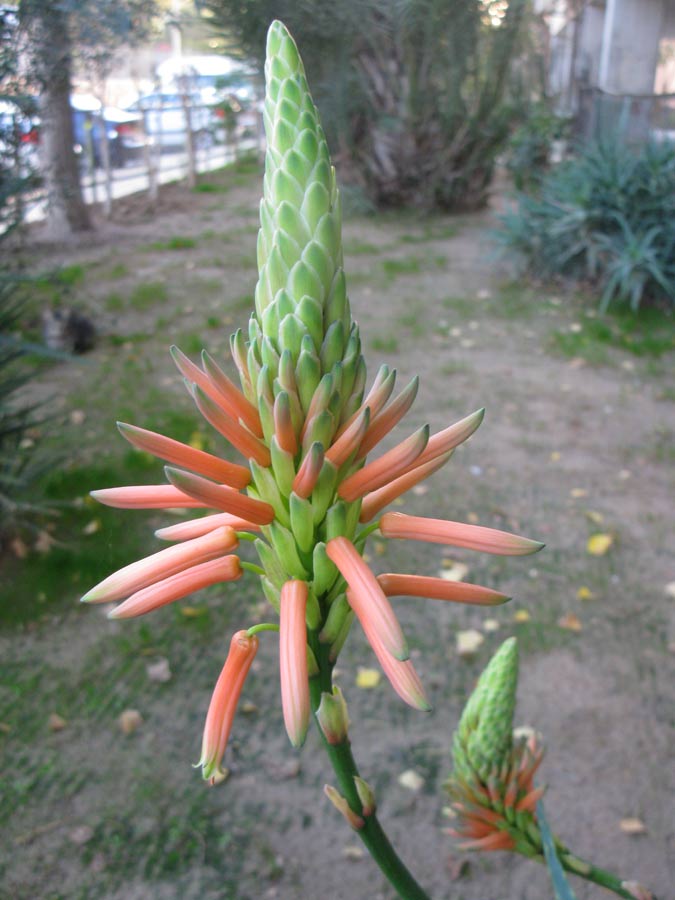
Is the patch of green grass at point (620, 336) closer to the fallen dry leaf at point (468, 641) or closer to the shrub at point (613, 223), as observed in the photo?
the shrub at point (613, 223)

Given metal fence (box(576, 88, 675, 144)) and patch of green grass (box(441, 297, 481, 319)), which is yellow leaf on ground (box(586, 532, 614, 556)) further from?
metal fence (box(576, 88, 675, 144))

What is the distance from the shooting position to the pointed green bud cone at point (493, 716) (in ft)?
4.80

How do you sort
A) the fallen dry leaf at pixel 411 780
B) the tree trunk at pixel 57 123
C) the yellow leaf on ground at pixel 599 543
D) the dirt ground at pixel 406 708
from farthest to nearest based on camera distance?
the tree trunk at pixel 57 123, the yellow leaf on ground at pixel 599 543, the fallen dry leaf at pixel 411 780, the dirt ground at pixel 406 708

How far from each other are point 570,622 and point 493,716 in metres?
2.18

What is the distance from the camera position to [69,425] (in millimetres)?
4957

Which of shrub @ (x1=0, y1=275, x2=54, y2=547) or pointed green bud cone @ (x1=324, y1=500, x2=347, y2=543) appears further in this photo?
shrub @ (x1=0, y1=275, x2=54, y2=547)

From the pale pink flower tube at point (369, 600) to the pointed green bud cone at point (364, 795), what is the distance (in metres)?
0.30

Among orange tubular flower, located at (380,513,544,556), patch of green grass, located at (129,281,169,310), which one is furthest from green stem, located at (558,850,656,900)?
patch of green grass, located at (129,281,169,310)

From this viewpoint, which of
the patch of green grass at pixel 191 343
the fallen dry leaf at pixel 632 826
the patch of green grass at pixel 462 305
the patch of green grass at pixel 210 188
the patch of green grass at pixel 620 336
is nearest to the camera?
the fallen dry leaf at pixel 632 826

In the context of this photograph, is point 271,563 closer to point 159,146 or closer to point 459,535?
point 459,535

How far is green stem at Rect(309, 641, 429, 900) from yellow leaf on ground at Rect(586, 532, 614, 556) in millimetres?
3090

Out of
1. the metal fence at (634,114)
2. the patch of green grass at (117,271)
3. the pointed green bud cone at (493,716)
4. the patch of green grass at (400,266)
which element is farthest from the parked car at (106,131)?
the pointed green bud cone at (493,716)

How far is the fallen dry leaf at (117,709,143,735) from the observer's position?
2982 millimetres

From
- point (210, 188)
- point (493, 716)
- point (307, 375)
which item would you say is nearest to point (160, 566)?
point (307, 375)
